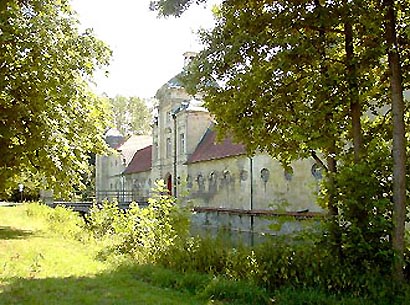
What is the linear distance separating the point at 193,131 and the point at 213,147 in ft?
17.0

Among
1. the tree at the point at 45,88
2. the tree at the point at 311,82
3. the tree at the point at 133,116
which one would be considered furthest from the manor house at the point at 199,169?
the tree at the point at 133,116

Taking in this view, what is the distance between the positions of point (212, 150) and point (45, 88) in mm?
19091

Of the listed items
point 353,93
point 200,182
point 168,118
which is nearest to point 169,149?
point 168,118

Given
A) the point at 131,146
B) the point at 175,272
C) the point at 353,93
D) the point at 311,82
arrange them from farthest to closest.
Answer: the point at 131,146
the point at 175,272
the point at 311,82
the point at 353,93

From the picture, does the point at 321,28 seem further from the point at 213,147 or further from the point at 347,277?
the point at 213,147

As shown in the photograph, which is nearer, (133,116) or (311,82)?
(311,82)

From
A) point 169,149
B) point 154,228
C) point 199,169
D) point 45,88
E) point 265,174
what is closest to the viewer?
point 154,228

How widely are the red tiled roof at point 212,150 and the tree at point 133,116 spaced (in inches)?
1071

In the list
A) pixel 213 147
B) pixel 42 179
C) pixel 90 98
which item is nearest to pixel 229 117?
pixel 90 98

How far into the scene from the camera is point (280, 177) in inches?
826

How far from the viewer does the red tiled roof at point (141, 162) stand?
42.2m

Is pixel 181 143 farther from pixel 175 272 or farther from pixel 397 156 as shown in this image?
pixel 397 156

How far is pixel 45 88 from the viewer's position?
10.4m

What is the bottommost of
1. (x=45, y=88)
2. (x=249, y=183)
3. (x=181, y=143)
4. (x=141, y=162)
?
(x=249, y=183)
